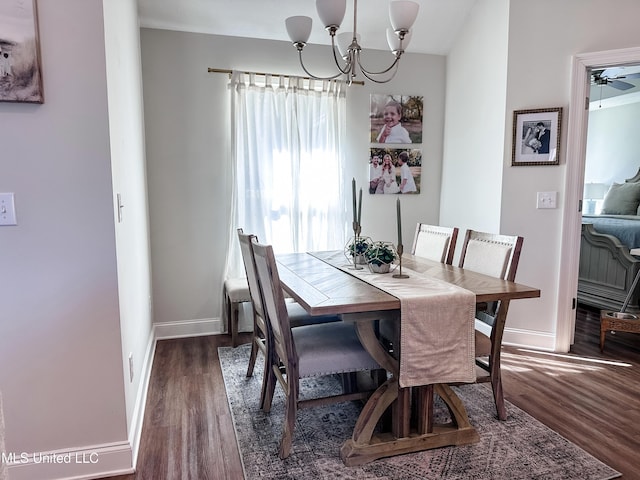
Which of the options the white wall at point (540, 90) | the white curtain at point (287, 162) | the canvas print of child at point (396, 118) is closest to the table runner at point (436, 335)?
the white wall at point (540, 90)

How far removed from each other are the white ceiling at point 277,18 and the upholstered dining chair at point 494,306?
2.09 metres

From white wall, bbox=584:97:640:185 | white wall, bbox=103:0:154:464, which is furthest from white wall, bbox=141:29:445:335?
white wall, bbox=584:97:640:185

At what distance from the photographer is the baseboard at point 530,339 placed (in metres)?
3.18

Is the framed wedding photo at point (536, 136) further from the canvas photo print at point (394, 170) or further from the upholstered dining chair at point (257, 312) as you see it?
the upholstered dining chair at point (257, 312)

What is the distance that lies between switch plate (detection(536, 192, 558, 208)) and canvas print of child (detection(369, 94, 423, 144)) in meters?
1.22

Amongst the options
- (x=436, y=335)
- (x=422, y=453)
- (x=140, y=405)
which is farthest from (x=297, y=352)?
(x=140, y=405)

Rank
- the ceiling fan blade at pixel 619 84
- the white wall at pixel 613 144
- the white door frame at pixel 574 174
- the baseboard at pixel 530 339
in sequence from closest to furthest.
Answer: the white door frame at pixel 574 174 < the baseboard at pixel 530 339 < the ceiling fan blade at pixel 619 84 < the white wall at pixel 613 144

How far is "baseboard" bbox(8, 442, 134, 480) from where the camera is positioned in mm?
1679

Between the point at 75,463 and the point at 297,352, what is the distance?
1000mm

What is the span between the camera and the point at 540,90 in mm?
3059

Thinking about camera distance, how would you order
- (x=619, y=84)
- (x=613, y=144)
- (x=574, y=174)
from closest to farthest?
(x=574, y=174)
(x=619, y=84)
(x=613, y=144)

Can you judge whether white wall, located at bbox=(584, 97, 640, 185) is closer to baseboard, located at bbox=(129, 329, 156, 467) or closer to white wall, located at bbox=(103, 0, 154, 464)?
white wall, located at bbox=(103, 0, 154, 464)

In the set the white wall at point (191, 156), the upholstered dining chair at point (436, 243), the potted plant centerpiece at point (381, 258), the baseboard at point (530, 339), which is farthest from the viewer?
the white wall at point (191, 156)

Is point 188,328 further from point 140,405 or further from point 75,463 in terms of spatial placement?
point 75,463
